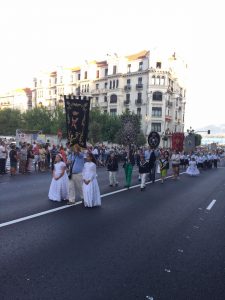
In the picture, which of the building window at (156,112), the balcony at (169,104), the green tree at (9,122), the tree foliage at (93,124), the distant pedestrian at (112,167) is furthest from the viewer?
the balcony at (169,104)

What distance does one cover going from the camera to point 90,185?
9945mm

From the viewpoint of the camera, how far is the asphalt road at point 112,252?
14.8 ft

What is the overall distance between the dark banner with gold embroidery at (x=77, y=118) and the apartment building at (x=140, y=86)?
53706 millimetres

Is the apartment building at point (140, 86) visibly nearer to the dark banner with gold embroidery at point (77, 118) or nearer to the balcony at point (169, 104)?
the balcony at point (169, 104)

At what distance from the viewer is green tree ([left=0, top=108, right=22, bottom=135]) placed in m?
69.9

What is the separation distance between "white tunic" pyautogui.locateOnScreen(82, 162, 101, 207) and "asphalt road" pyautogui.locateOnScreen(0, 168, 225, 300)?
0.99ft

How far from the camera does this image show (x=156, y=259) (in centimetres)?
579

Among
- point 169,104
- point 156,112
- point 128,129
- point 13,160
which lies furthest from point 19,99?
point 13,160

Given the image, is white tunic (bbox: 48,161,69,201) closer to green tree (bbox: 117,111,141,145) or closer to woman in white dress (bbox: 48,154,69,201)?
woman in white dress (bbox: 48,154,69,201)

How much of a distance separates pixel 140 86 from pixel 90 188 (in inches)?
2459

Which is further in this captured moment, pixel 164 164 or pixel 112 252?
pixel 164 164

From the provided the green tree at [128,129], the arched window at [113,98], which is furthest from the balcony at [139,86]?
the green tree at [128,129]

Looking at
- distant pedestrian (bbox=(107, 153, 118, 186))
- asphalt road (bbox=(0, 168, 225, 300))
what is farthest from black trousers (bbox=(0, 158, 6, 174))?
asphalt road (bbox=(0, 168, 225, 300))

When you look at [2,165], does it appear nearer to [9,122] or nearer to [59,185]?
[59,185]
